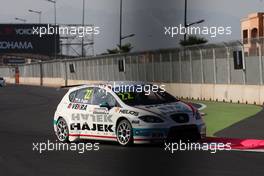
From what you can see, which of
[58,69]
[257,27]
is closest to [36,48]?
[58,69]

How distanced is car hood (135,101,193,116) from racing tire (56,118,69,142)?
2296 millimetres

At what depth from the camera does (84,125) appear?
15188 millimetres

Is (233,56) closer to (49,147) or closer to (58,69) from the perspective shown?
(49,147)

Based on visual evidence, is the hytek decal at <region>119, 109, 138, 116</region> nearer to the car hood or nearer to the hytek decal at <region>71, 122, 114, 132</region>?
the car hood

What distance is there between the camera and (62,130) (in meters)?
15.8

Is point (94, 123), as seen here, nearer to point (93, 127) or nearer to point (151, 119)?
point (93, 127)

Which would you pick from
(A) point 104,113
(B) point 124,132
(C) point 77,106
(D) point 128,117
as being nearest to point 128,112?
(D) point 128,117

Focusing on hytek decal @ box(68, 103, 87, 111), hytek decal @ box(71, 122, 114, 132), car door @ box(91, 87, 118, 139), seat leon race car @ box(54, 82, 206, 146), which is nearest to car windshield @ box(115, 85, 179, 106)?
seat leon race car @ box(54, 82, 206, 146)

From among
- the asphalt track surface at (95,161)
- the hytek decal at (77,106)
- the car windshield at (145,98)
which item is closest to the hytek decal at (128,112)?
the car windshield at (145,98)

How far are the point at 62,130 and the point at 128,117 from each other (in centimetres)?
228

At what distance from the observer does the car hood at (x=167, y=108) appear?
13844 millimetres

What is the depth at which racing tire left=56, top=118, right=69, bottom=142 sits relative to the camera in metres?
15.6

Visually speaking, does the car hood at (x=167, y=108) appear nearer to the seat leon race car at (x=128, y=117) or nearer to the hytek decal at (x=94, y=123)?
the seat leon race car at (x=128, y=117)

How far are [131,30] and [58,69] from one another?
73.8 metres
